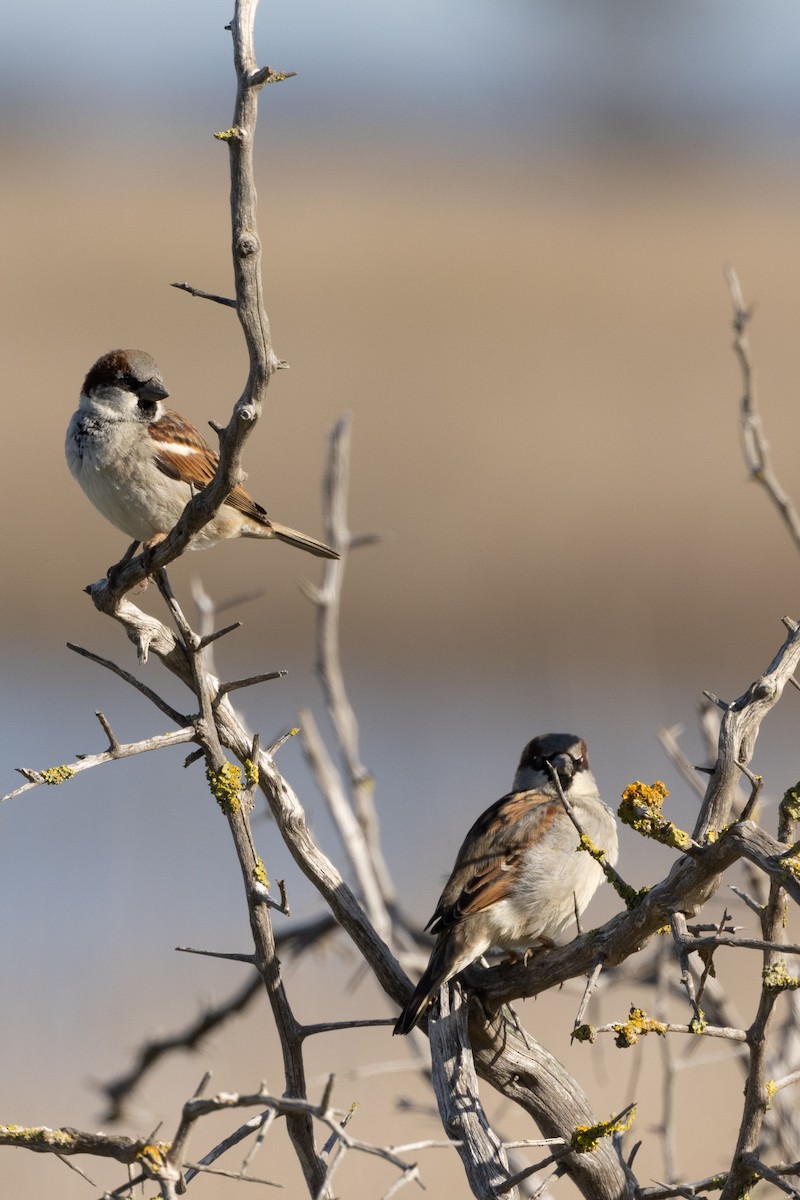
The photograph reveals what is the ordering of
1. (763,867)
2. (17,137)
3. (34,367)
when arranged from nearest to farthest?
(763,867) < (34,367) < (17,137)

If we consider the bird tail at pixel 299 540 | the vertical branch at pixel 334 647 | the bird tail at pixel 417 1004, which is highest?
the bird tail at pixel 299 540

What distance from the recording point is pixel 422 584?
14.1m

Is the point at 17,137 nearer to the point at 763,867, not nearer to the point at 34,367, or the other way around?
the point at 34,367

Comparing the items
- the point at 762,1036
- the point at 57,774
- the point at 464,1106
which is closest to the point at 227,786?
the point at 57,774

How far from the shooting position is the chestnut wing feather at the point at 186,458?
462 cm

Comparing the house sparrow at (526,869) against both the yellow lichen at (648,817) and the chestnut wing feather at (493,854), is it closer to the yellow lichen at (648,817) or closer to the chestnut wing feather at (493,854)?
the chestnut wing feather at (493,854)

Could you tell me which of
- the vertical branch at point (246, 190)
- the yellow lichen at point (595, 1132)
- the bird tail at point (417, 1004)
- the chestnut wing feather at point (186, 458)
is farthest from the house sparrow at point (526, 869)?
the vertical branch at point (246, 190)

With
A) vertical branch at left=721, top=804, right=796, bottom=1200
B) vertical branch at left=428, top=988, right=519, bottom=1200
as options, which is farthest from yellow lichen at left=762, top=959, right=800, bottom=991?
vertical branch at left=428, top=988, right=519, bottom=1200

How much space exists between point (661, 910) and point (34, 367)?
14.2 meters

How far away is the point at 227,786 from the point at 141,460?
7.09 feet

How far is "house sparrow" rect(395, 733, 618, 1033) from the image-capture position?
3357 mm

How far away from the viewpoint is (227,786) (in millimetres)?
2641

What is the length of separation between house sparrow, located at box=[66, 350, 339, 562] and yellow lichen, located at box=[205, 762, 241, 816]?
1.80 meters

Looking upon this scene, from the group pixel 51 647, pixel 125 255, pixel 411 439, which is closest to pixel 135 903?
pixel 51 647
